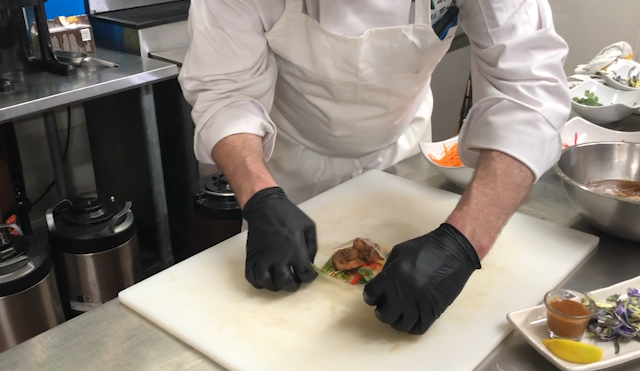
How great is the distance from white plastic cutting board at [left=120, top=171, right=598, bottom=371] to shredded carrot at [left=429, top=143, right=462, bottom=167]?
0.54 ft

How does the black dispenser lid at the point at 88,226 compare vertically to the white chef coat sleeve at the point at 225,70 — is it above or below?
below

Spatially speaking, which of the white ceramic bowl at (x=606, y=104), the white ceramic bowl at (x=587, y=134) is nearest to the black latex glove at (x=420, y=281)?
the white ceramic bowl at (x=587, y=134)

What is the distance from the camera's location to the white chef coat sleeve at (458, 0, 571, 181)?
101cm

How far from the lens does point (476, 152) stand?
108 cm

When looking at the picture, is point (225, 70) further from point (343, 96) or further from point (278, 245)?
point (278, 245)

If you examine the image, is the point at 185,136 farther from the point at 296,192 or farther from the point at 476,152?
the point at 476,152

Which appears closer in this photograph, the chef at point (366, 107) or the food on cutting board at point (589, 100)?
the chef at point (366, 107)

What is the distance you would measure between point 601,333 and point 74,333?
72 centimetres

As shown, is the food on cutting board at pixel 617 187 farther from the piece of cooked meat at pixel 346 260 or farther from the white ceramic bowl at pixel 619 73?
the white ceramic bowl at pixel 619 73

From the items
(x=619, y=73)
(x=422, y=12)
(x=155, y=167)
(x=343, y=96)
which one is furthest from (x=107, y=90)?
(x=619, y=73)

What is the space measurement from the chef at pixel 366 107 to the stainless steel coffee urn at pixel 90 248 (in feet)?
2.50

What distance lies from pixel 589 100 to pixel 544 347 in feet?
3.58

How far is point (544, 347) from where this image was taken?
754mm

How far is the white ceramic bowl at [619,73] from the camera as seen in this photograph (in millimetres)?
1741
